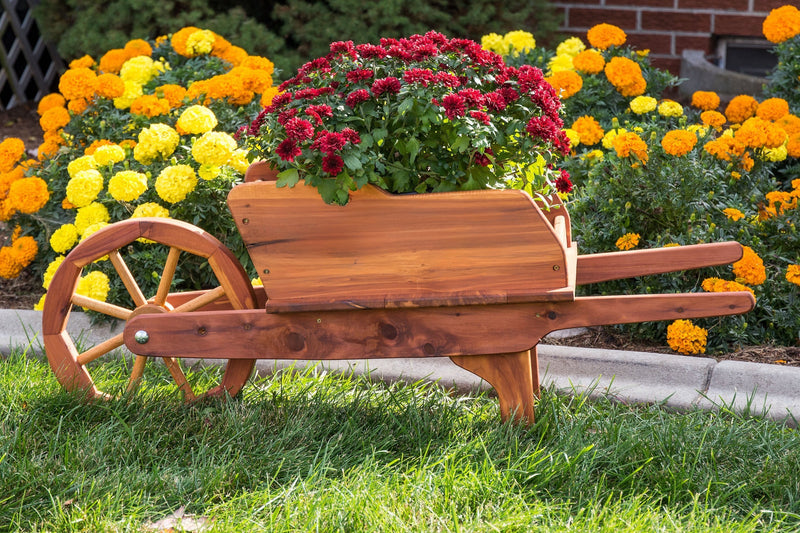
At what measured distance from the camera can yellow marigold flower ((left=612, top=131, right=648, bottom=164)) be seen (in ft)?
10.1

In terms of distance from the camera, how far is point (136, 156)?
10.5ft

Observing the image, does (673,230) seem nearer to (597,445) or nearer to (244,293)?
(597,445)

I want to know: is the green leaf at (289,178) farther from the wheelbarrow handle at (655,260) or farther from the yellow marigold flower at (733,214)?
the yellow marigold flower at (733,214)

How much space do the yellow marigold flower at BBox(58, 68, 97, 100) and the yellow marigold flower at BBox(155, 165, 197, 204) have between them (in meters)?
0.92

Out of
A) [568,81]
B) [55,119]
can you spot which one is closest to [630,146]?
[568,81]

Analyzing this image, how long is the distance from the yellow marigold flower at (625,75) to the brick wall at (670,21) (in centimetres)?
219

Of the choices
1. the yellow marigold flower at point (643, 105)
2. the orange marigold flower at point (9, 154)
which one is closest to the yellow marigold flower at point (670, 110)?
the yellow marigold flower at point (643, 105)

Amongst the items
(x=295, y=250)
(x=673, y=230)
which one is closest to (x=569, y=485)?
(x=295, y=250)

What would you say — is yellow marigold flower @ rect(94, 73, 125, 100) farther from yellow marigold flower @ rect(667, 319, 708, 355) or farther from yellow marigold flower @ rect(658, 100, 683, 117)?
yellow marigold flower @ rect(667, 319, 708, 355)

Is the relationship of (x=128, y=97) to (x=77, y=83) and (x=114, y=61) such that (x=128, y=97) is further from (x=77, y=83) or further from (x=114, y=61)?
(x=114, y=61)

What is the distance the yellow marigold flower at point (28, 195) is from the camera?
11.0ft

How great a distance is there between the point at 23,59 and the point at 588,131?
4.68m

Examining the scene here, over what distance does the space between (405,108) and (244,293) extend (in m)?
0.74

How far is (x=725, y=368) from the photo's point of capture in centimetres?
258
